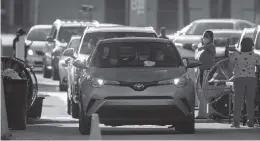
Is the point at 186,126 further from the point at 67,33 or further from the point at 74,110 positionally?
the point at 67,33

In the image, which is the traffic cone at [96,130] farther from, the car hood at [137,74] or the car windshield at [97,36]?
the car windshield at [97,36]

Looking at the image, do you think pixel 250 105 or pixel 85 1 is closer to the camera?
pixel 250 105

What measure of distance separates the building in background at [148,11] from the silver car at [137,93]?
34.9 metres

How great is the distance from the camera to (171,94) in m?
17.7

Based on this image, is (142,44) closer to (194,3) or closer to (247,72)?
(247,72)

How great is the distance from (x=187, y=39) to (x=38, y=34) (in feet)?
33.5

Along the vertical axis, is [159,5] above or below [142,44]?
below

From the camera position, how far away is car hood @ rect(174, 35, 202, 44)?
36.2 meters

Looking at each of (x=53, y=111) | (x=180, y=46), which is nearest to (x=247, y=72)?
(x=53, y=111)

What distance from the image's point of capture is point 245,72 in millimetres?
19328

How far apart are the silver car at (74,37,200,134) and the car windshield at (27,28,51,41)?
26.6m

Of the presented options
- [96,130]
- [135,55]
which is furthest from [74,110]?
[96,130]

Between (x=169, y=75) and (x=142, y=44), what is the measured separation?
1.24 meters

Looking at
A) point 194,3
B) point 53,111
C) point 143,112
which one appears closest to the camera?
point 143,112
